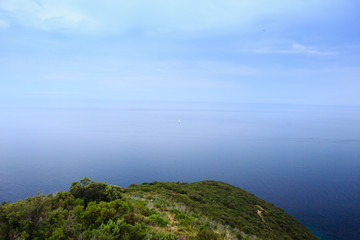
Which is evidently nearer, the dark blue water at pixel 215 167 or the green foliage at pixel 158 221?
the green foliage at pixel 158 221

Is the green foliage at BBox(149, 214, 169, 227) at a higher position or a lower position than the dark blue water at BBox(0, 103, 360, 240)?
higher

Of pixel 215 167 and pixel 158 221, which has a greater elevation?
pixel 158 221

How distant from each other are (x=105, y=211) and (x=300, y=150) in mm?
79428

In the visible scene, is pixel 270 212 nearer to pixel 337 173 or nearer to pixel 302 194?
pixel 302 194

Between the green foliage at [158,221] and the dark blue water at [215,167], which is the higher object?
the green foliage at [158,221]

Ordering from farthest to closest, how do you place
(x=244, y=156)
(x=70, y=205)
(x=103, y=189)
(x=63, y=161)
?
(x=244, y=156) → (x=63, y=161) → (x=103, y=189) → (x=70, y=205)

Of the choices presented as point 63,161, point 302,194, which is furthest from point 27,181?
point 302,194

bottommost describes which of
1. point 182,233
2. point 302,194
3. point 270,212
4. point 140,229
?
point 302,194

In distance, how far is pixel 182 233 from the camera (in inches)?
365

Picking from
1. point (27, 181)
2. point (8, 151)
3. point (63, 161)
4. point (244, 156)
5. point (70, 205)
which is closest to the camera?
point (70, 205)

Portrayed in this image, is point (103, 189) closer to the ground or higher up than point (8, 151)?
higher up

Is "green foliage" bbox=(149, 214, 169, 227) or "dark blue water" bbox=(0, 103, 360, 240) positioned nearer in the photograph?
"green foliage" bbox=(149, 214, 169, 227)

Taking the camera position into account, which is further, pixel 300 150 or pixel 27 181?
pixel 300 150

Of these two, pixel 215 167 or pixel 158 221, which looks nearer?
Result: pixel 158 221
